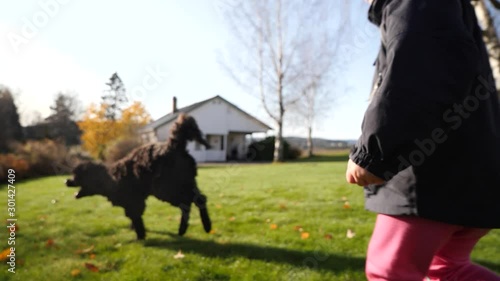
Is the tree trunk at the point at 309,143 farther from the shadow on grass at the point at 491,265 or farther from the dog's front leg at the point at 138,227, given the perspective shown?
the shadow on grass at the point at 491,265

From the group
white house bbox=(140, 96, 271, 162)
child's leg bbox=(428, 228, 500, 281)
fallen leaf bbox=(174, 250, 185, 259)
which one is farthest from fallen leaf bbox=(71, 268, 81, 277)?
white house bbox=(140, 96, 271, 162)

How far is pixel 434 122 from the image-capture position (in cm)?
111

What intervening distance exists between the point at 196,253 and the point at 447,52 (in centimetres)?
298

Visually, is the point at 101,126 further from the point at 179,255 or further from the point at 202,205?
Answer: the point at 179,255

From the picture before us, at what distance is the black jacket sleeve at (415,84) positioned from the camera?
43.3 inches

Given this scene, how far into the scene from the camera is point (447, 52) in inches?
44.8

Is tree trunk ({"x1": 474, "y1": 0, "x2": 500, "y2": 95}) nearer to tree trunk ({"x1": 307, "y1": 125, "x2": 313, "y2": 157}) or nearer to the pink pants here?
the pink pants

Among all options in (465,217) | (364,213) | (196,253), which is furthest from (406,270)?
(364,213)

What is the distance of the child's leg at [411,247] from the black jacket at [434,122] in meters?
0.05

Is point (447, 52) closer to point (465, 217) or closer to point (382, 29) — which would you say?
point (382, 29)

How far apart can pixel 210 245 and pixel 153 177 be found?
3.34ft

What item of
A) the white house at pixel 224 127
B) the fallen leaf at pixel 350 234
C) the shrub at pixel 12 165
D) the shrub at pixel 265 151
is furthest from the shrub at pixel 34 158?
the shrub at pixel 265 151

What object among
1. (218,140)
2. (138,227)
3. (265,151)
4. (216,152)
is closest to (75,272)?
(138,227)

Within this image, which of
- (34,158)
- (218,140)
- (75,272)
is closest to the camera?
(75,272)
